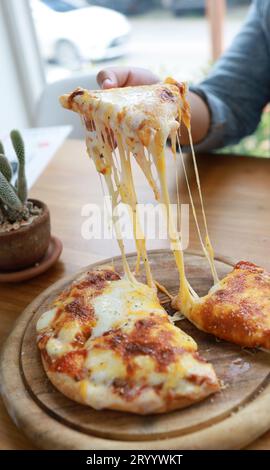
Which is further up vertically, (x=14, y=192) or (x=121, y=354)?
(x=14, y=192)

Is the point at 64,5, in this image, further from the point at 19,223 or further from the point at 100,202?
the point at 19,223

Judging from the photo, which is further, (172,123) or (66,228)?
(66,228)

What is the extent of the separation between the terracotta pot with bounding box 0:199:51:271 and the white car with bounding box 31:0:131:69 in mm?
2435

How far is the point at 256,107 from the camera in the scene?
194 cm

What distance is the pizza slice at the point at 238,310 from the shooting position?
3.11ft

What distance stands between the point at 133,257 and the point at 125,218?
0.25m

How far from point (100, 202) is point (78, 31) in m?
2.19

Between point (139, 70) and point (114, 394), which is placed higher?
point (139, 70)

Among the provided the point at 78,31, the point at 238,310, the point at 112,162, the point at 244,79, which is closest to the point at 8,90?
the point at 78,31

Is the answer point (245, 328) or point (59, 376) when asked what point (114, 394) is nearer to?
point (59, 376)

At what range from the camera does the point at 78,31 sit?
11.2 ft
